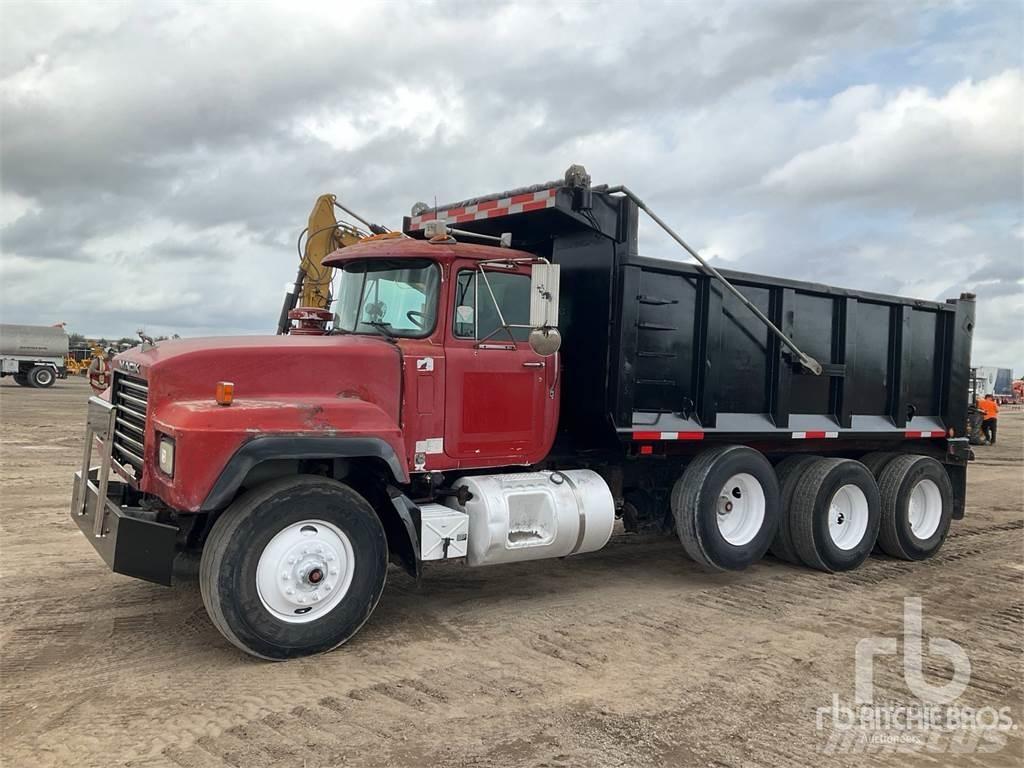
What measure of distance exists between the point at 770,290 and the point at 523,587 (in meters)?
3.56

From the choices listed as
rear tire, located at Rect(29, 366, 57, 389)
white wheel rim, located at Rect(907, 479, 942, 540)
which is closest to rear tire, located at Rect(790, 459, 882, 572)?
white wheel rim, located at Rect(907, 479, 942, 540)

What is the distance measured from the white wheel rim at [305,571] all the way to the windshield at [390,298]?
5.11ft

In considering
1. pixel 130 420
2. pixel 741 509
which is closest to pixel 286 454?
pixel 130 420

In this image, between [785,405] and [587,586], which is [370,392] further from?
[785,405]

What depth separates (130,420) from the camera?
5246 millimetres

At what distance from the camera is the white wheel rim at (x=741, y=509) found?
7.14 meters

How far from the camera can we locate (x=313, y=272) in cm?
812

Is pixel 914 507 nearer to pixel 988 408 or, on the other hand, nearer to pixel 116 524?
pixel 116 524

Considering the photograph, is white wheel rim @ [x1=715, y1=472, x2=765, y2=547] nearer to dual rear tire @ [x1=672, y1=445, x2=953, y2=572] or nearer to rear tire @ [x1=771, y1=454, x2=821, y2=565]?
dual rear tire @ [x1=672, y1=445, x2=953, y2=572]

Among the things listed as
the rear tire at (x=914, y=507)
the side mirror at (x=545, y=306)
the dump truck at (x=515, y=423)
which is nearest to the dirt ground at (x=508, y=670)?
the dump truck at (x=515, y=423)

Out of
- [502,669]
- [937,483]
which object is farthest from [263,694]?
[937,483]

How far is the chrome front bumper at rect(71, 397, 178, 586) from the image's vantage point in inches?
184

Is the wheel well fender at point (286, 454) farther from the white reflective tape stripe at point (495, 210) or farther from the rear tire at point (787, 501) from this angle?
the rear tire at point (787, 501)

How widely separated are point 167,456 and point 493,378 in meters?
2.33
